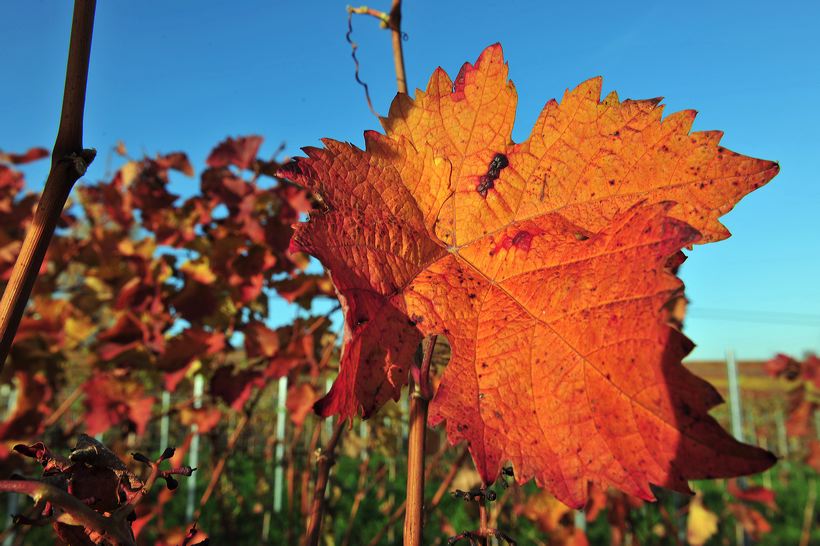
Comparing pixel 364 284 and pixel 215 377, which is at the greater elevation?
pixel 215 377

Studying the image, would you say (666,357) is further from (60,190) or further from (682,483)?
(60,190)

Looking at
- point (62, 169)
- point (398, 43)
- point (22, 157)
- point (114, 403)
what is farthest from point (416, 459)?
point (22, 157)

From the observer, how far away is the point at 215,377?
1956mm

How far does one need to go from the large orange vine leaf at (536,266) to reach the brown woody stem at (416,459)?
0.05m

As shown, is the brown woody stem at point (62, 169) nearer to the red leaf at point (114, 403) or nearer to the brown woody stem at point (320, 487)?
the brown woody stem at point (320, 487)

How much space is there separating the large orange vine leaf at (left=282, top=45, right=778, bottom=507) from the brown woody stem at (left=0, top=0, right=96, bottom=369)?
0.16m

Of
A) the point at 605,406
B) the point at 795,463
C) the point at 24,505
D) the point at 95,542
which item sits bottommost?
the point at 24,505

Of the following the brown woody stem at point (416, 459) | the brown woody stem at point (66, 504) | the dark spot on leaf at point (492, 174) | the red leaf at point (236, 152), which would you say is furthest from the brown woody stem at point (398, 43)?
the red leaf at point (236, 152)

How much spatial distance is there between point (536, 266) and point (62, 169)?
1.22 ft

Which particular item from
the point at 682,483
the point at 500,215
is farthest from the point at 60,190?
the point at 682,483

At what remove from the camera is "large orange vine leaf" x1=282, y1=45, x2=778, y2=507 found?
43cm

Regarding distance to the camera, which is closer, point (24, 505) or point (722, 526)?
point (24, 505)

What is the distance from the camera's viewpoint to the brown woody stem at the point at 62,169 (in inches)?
17.0

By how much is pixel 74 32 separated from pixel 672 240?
0.47 m
